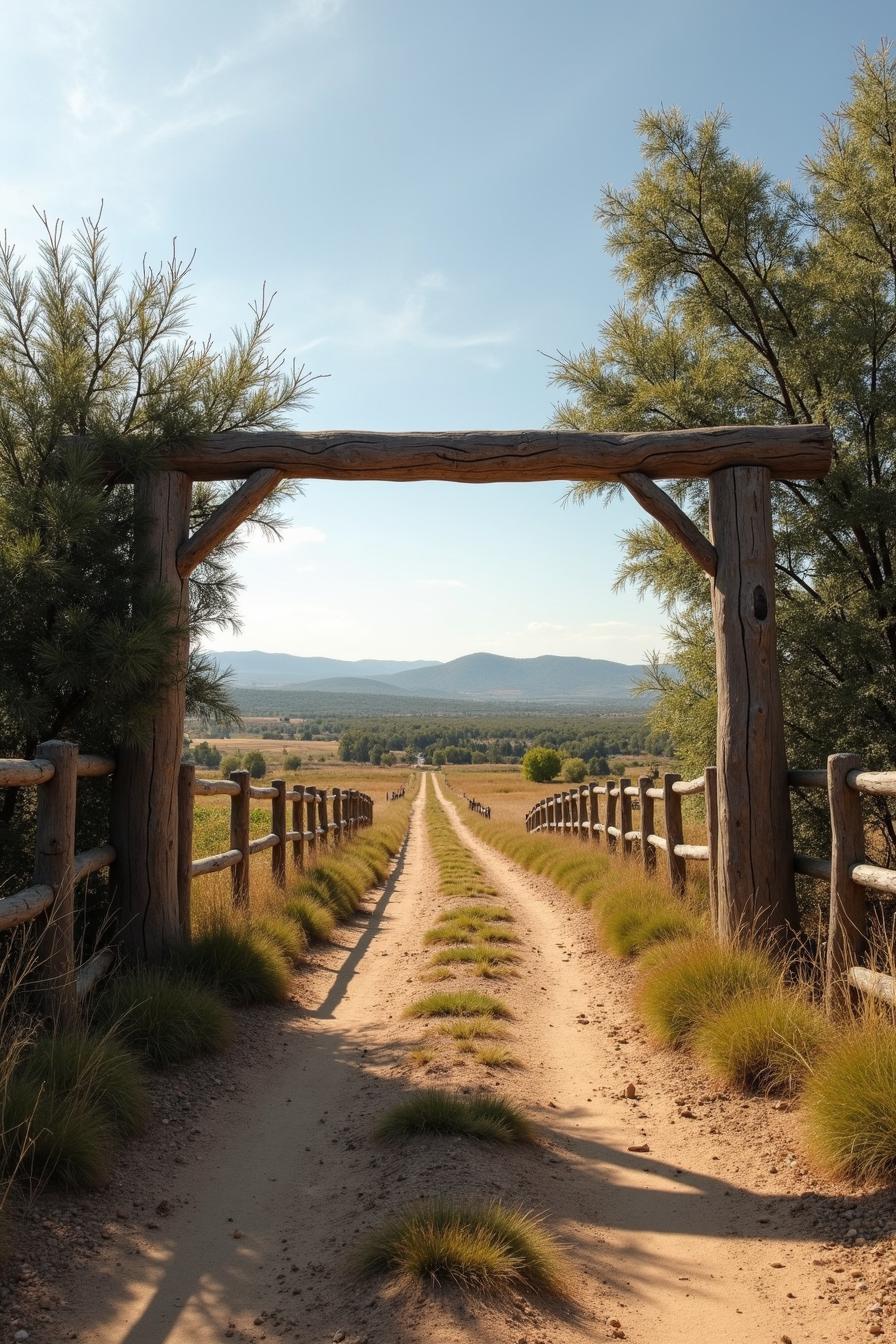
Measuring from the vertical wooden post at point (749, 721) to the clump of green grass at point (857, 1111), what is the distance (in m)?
2.84

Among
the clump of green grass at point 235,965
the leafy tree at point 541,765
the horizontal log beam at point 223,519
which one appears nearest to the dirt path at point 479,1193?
the clump of green grass at point 235,965

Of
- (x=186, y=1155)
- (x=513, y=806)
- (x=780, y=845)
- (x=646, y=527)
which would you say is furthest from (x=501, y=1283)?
(x=513, y=806)

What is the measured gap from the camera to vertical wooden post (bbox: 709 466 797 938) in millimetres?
7211

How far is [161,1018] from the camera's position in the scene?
18.7 ft

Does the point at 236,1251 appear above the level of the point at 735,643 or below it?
below

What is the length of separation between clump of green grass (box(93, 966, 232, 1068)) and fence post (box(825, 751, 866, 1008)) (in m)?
3.79

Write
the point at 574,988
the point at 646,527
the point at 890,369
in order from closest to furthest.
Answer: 1. the point at 574,988
2. the point at 890,369
3. the point at 646,527

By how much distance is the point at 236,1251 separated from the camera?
3781 mm

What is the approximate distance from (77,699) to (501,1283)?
4.79 m

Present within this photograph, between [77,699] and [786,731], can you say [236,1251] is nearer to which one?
[77,699]

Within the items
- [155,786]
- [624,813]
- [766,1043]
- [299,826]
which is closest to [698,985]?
[766,1043]

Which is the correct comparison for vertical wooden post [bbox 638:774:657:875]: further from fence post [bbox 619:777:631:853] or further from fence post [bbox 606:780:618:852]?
fence post [bbox 606:780:618:852]

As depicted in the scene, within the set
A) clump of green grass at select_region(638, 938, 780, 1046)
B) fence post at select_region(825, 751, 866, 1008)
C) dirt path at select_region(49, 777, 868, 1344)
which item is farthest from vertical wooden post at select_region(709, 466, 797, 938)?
dirt path at select_region(49, 777, 868, 1344)

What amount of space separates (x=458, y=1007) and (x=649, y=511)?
4132 mm
